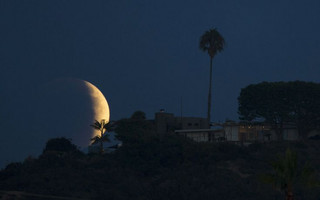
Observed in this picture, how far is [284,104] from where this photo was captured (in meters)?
78.0

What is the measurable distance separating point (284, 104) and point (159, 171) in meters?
24.3

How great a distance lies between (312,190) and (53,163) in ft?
124

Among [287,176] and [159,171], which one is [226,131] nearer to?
[159,171]

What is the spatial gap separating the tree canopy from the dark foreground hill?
234 inches

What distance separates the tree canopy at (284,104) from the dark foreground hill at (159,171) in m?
5.94

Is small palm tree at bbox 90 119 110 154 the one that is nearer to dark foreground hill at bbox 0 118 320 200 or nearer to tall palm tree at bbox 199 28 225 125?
dark foreground hill at bbox 0 118 320 200

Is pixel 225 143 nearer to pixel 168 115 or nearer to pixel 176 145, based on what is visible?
pixel 176 145

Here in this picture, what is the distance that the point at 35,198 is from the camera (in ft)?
159

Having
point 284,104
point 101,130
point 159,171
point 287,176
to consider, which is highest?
point 284,104

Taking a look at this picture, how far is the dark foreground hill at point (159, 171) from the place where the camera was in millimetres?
56781

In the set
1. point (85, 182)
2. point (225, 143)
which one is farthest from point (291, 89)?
point (85, 182)

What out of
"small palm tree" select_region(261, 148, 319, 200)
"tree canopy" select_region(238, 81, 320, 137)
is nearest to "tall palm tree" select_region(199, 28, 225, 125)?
"tree canopy" select_region(238, 81, 320, 137)

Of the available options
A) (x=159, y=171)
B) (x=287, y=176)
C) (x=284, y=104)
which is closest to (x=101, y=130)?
(x=159, y=171)

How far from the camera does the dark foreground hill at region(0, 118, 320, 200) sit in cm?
5678
